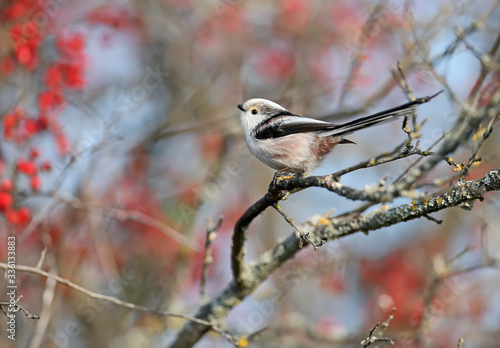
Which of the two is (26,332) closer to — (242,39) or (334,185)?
(334,185)

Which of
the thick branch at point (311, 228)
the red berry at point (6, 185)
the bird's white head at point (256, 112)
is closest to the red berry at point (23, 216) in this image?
the red berry at point (6, 185)

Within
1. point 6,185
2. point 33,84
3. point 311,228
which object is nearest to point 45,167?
point 6,185

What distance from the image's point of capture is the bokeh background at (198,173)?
3807mm

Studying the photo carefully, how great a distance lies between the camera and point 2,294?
11.1 ft

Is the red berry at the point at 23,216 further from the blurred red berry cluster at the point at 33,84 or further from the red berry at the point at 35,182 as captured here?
the red berry at the point at 35,182

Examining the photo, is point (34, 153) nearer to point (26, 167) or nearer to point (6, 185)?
point (26, 167)

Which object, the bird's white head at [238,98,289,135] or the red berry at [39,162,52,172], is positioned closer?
the bird's white head at [238,98,289,135]

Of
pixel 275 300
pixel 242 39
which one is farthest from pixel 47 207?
pixel 242 39

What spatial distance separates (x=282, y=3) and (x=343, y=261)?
368 cm

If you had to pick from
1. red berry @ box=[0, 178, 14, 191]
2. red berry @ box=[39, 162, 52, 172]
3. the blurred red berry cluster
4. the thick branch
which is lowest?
the thick branch

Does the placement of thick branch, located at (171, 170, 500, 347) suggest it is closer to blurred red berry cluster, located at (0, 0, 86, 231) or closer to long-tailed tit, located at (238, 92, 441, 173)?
long-tailed tit, located at (238, 92, 441, 173)

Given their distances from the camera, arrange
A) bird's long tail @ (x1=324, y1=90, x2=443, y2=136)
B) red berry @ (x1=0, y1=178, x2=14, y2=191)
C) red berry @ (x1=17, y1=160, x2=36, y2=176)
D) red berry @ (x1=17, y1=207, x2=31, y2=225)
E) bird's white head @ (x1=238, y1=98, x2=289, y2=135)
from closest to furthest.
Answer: bird's long tail @ (x1=324, y1=90, x2=443, y2=136), bird's white head @ (x1=238, y1=98, x2=289, y2=135), red berry @ (x1=0, y1=178, x2=14, y2=191), red berry @ (x1=17, y1=207, x2=31, y2=225), red berry @ (x1=17, y1=160, x2=36, y2=176)

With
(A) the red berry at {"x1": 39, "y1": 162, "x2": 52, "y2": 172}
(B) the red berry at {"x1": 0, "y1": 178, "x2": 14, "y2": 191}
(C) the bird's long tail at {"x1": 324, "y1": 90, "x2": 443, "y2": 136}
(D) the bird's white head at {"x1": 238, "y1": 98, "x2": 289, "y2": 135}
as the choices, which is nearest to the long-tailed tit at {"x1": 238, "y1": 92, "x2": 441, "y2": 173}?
(D) the bird's white head at {"x1": 238, "y1": 98, "x2": 289, "y2": 135}

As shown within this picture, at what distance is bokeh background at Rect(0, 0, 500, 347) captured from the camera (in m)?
3.81
